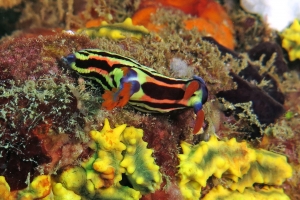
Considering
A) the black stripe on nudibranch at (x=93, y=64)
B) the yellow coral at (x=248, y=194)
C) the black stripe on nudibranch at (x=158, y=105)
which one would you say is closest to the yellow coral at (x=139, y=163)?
the black stripe on nudibranch at (x=158, y=105)

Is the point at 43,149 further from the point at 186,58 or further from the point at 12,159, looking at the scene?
the point at 186,58

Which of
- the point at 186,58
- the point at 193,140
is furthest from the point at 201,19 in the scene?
the point at 193,140

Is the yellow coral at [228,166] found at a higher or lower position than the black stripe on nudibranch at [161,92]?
lower

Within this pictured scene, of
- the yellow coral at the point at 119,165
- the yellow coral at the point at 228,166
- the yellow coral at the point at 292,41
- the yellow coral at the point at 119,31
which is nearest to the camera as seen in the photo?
the yellow coral at the point at 119,165

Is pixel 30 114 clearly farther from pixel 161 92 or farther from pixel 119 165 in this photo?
pixel 161 92

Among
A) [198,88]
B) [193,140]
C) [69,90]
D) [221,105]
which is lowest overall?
[193,140]

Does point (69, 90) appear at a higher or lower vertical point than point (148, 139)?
higher

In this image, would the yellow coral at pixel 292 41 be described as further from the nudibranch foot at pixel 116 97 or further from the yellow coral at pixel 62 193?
the yellow coral at pixel 62 193

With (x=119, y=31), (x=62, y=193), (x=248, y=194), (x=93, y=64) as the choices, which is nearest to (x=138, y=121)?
(x=93, y=64)
